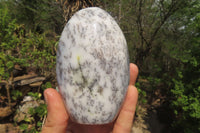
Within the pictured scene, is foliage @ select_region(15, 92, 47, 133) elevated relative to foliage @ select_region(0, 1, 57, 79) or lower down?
lower down

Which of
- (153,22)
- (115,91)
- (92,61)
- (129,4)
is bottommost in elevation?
(115,91)

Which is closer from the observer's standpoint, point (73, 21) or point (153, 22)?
point (73, 21)

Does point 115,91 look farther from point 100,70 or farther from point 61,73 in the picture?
point 61,73

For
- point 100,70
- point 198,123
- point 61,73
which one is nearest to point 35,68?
point 61,73

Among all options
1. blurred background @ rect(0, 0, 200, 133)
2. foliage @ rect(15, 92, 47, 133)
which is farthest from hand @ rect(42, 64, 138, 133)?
foliage @ rect(15, 92, 47, 133)

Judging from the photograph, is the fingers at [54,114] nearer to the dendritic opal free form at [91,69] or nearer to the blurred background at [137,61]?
the dendritic opal free form at [91,69]

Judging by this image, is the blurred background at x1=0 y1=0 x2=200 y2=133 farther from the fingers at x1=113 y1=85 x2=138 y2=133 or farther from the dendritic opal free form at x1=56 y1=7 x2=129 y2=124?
the fingers at x1=113 y1=85 x2=138 y2=133

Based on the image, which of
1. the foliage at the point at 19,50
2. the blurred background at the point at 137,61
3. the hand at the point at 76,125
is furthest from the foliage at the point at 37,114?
the hand at the point at 76,125
